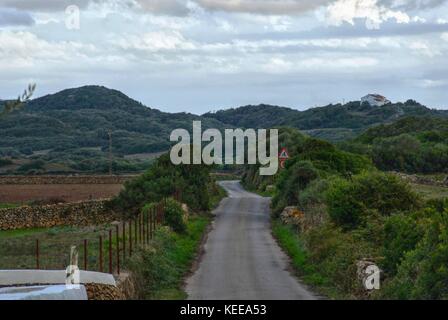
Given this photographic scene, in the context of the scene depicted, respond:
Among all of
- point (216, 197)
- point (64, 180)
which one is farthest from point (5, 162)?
point (216, 197)

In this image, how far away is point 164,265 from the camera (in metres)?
28.0

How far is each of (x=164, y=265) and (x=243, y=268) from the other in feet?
8.78

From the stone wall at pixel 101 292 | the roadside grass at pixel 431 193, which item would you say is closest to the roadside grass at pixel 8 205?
the roadside grass at pixel 431 193

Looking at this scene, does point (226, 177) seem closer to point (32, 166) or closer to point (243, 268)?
point (32, 166)

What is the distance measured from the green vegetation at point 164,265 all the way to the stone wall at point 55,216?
13.4 metres

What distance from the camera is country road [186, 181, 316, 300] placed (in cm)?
2327

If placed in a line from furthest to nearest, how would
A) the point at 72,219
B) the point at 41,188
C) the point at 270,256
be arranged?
the point at 41,188
the point at 72,219
the point at 270,256

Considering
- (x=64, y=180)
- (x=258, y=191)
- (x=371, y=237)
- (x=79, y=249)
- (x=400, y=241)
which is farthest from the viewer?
(x=64, y=180)

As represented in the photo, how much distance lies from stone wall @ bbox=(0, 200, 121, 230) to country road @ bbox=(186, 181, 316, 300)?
699cm

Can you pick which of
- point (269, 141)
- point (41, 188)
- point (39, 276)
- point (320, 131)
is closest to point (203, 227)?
point (39, 276)

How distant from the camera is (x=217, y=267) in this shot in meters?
29.5

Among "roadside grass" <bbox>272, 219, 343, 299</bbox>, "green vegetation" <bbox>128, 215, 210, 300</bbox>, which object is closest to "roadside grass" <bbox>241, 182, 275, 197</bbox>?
"roadside grass" <bbox>272, 219, 343, 299</bbox>

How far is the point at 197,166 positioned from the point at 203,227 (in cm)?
1032
